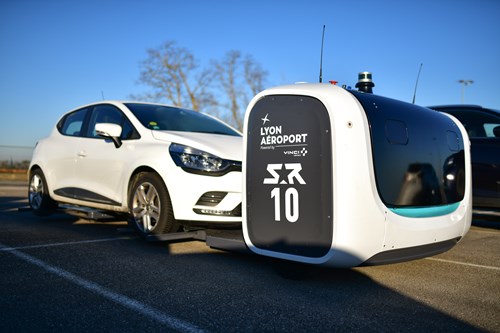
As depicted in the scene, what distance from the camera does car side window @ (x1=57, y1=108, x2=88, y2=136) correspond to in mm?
6438

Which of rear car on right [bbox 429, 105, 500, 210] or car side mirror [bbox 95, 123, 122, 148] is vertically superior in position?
car side mirror [bbox 95, 123, 122, 148]

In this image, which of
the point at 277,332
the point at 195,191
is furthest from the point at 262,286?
the point at 195,191

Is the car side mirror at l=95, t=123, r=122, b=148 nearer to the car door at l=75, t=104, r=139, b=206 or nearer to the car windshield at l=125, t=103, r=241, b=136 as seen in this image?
the car door at l=75, t=104, r=139, b=206

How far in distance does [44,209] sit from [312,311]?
530cm

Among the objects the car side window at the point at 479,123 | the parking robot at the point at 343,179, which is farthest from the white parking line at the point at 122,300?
the car side window at the point at 479,123

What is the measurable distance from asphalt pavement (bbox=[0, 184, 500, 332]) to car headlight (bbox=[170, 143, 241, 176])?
32.3 inches

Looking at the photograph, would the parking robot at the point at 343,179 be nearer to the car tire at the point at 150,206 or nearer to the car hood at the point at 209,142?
the car hood at the point at 209,142

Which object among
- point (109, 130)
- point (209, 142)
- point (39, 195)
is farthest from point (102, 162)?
point (39, 195)

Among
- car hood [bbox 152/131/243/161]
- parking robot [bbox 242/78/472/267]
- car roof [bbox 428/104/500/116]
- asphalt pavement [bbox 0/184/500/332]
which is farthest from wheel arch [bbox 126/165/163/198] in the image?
car roof [bbox 428/104/500/116]

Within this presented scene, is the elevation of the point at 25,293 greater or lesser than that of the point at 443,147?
lesser

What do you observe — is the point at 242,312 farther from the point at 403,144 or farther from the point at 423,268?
the point at 423,268

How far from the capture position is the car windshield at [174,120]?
549 centimetres

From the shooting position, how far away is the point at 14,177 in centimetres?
2506

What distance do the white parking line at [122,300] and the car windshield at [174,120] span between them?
6.50 ft
